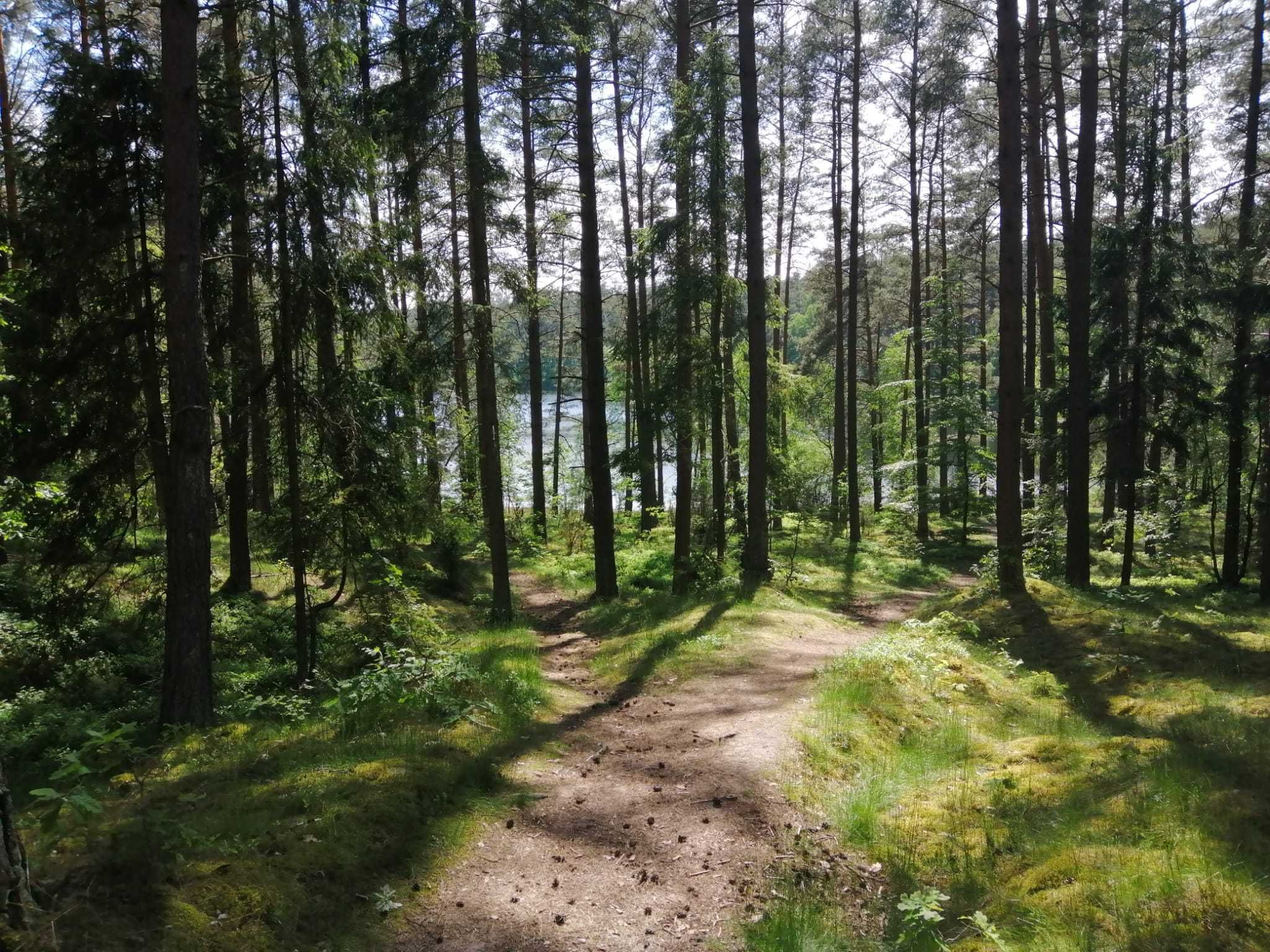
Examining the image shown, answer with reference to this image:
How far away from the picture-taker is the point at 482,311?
39.1 feet

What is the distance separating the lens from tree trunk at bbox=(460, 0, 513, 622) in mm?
11758

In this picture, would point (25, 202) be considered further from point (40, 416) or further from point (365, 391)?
point (365, 391)

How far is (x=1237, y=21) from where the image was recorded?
58.9ft

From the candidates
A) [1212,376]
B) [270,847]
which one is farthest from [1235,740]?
[1212,376]

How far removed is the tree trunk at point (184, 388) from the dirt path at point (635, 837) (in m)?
3.31

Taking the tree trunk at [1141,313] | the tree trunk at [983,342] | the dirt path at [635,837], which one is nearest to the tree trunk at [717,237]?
the tree trunk at [983,342]

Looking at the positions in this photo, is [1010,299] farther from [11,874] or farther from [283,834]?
[11,874]

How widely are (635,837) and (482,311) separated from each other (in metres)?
8.54

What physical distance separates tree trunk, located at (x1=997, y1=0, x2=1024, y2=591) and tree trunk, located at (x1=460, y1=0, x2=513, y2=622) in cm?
791

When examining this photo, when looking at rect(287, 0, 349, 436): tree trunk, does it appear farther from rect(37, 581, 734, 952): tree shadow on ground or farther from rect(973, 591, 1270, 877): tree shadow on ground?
rect(973, 591, 1270, 877): tree shadow on ground

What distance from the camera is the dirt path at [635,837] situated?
4.40m

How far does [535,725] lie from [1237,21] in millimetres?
22425

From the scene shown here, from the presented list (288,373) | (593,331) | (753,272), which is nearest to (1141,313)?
(753,272)

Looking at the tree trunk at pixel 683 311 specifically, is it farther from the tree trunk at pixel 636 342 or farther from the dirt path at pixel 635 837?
the dirt path at pixel 635 837
